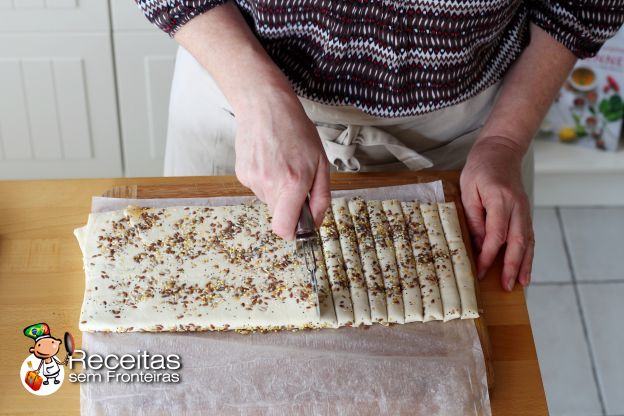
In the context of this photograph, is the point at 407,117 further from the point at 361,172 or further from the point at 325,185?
the point at 325,185

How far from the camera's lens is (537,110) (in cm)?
120

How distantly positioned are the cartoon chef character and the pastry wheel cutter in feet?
1.11

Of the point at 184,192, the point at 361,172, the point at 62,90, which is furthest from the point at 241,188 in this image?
the point at 62,90

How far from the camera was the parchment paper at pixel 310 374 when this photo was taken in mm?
927

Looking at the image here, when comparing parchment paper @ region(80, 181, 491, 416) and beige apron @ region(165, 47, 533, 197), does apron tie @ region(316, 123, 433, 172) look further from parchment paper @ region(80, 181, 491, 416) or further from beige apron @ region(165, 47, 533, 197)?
parchment paper @ region(80, 181, 491, 416)

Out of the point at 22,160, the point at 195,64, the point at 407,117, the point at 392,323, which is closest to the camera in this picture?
the point at 392,323

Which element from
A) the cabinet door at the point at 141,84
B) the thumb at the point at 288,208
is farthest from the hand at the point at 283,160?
the cabinet door at the point at 141,84

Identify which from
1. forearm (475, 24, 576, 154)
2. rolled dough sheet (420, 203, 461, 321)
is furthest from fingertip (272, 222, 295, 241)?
forearm (475, 24, 576, 154)

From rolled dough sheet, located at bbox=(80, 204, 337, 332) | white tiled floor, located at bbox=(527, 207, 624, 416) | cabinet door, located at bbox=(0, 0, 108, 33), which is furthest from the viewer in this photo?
white tiled floor, located at bbox=(527, 207, 624, 416)

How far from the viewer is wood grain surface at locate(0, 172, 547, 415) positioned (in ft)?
3.15

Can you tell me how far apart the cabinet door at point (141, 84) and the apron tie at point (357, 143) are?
33.8 inches

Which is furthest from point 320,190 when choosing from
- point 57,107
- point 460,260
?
point 57,107

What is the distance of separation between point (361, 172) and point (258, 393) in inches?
16.5

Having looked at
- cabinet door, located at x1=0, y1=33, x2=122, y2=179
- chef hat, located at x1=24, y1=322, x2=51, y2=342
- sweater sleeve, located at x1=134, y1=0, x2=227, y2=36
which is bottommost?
cabinet door, located at x1=0, y1=33, x2=122, y2=179
